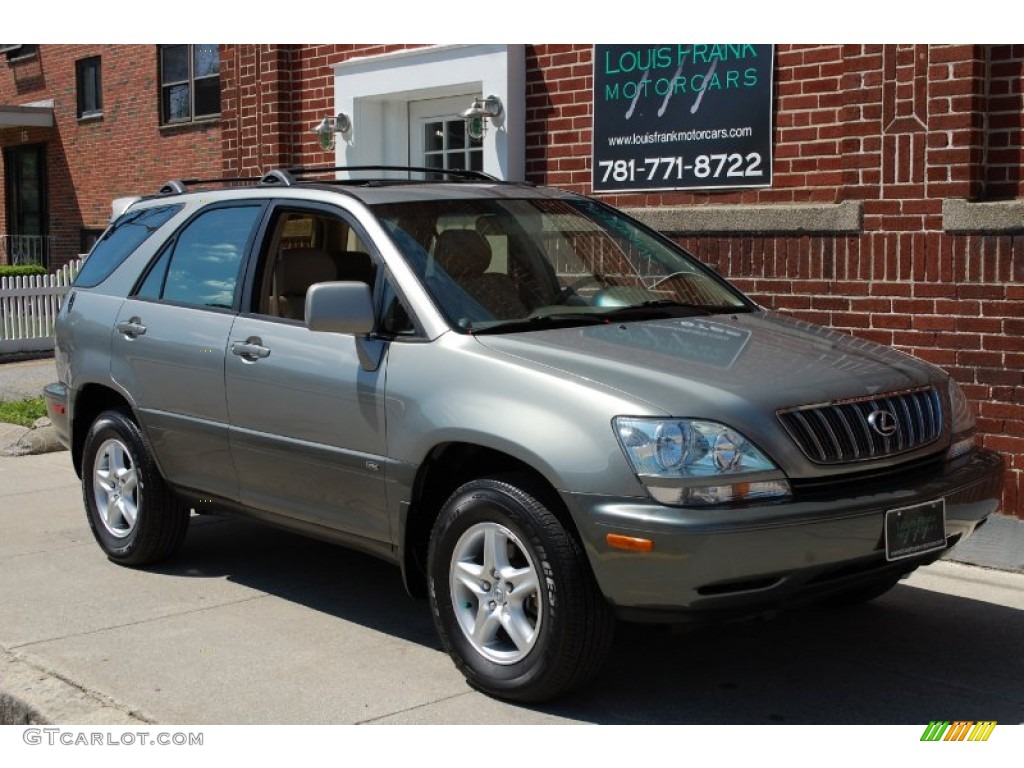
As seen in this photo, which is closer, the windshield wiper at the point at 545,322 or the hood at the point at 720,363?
the hood at the point at 720,363

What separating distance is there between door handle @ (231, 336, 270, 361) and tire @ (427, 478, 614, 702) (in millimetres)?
1274

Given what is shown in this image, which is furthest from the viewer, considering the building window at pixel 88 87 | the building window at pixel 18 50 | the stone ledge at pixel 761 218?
the building window at pixel 18 50

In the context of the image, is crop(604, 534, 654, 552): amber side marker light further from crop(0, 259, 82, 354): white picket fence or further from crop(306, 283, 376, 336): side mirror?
crop(0, 259, 82, 354): white picket fence

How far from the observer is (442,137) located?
1164 cm

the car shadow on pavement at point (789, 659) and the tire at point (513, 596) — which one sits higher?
the tire at point (513, 596)

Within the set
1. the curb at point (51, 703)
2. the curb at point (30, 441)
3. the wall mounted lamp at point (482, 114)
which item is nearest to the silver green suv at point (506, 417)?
the curb at point (51, 703)

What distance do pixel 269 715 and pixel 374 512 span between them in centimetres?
91

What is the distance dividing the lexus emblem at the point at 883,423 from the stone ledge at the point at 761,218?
3384mm

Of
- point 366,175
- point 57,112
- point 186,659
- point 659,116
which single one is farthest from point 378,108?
point 57,112

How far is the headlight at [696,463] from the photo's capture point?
14.1 ft

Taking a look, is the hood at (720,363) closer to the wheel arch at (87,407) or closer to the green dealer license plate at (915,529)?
the green dealer license plate at (915,529)

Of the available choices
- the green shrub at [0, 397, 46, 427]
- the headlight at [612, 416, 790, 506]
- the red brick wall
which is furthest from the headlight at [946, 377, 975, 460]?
the red brick wall

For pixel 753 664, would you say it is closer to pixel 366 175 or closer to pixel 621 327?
pixel 621 327

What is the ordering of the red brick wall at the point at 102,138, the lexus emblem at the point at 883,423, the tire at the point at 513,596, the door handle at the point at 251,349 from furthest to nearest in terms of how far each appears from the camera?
the red brick wall at the point at 102,138, the door handle at the point at 251,349, the lexus emblem at the point at 883,423, the tire at the point at 513,596
